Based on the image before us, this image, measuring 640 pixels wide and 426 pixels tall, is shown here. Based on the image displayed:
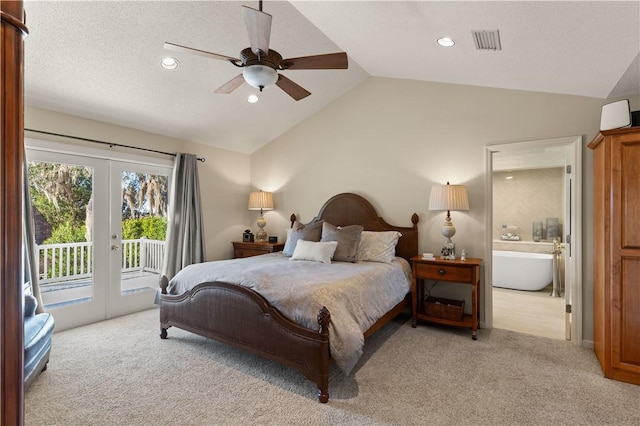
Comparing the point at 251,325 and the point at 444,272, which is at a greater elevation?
the point at 444,272

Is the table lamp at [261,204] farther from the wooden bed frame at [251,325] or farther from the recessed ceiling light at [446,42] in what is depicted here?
the recessed ceiling light at [446,42]

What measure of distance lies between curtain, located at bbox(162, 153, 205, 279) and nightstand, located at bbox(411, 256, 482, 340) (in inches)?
119

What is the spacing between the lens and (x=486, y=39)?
2580 millimetres

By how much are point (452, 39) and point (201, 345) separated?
3577mm

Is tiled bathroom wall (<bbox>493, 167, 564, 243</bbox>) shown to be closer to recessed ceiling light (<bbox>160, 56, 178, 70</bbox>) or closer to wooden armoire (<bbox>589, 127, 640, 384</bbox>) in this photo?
wooden armoire (<bbox>589, 127, 640, 384</bbox>)

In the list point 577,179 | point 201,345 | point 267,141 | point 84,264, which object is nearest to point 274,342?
point 201,345

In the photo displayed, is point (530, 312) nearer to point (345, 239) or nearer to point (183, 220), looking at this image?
point (345, 239)

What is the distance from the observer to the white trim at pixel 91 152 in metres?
3.44

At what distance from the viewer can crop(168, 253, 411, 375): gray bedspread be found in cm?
239

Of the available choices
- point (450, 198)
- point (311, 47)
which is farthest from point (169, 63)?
point (450, 198)

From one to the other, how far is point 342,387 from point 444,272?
69.5 inches

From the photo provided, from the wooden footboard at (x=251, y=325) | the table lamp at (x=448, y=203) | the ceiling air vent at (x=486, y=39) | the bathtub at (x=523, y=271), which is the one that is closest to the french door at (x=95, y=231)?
the wooden footboard at (x=251, y=325)

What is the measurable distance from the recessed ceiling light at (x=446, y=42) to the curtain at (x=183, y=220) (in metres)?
3.52

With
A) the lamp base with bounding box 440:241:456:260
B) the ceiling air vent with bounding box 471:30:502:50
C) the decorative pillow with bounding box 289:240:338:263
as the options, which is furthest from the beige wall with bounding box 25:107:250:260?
the ceiling air vent with bounding box 471:30:502:50
